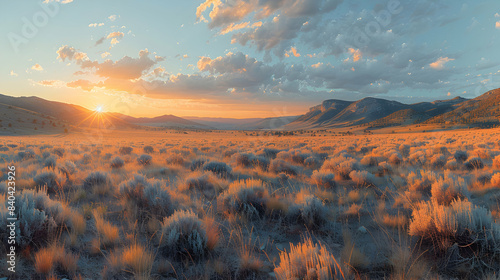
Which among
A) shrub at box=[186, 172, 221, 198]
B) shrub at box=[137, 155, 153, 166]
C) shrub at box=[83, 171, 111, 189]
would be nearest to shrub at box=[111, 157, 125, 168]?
shrub at box=[137, 155, 153, 166]

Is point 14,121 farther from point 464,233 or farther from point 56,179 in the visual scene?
point 464,233

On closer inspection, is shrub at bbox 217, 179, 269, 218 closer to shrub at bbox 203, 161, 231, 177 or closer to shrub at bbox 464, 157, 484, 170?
shrub at bbox 203, 161, 231, 177

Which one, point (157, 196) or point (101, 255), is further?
point (157, 196)

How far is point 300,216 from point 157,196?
10.0ft

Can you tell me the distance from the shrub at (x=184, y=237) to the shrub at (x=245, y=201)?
136cm

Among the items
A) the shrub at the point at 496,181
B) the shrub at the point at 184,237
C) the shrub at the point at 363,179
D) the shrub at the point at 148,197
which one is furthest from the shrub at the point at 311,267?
the shrub at the point at 496,181

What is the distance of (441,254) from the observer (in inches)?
120

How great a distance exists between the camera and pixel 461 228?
3.08 metres

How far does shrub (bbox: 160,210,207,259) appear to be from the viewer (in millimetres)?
3322

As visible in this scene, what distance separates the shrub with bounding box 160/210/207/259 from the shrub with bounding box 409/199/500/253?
3.27m

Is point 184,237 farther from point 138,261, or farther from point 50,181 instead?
point 50,181

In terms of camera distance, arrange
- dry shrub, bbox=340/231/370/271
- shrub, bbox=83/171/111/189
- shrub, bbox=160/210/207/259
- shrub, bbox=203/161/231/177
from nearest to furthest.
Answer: dry shrub, bbox=340/231/370/271
shrub, bbox=160/210/207/259
shrub, bbox=83/171/111/189
shrub, bbox=203/161/231/177

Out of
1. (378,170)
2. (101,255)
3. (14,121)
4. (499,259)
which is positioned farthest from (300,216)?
(14,121)

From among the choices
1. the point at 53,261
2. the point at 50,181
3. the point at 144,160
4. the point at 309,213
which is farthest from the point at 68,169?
the point at 309,213
